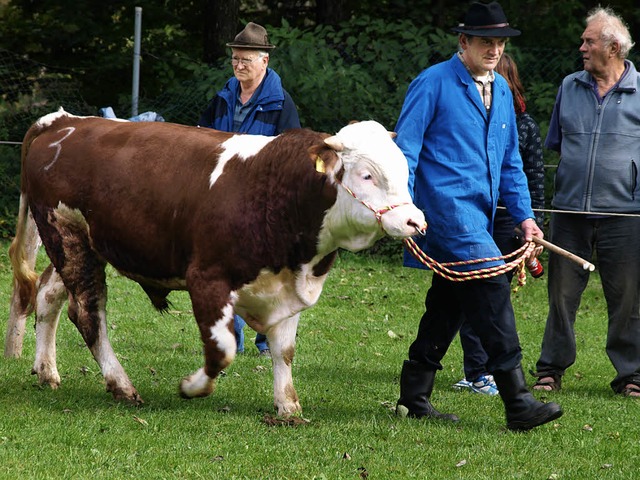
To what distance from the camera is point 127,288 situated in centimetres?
1115

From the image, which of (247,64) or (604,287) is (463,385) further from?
(247,64)

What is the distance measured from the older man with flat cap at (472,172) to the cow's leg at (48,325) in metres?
2.44

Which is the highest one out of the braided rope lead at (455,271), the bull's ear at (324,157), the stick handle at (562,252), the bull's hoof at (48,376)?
the bull's ear at (324,157)

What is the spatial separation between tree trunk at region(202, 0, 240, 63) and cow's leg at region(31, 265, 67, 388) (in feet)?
30.5

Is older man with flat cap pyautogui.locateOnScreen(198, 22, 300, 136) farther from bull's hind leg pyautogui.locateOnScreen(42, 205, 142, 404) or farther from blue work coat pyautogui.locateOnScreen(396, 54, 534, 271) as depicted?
blue work coat pyautogui.locateOnScreen(396, 54, 534, 271)

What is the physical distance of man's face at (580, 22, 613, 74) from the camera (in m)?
7.47

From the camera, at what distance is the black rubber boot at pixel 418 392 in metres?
6.39

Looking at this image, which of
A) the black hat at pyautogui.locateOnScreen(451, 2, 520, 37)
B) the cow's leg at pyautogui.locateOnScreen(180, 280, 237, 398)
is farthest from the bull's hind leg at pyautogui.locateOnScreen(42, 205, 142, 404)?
the black hat at pyautogui.locateOnScreen(451, 2, 520, 37)

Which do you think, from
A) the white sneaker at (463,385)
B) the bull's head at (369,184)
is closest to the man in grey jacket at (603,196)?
the white sneaker at (463,385)

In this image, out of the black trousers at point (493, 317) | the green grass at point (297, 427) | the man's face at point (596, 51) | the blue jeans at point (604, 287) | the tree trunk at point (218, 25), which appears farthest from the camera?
the tree trunk at point (218, 25)

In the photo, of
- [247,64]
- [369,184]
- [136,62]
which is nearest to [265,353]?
[247,64]

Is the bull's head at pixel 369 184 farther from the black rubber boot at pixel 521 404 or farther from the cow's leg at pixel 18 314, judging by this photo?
the cow's leg at pixel 18 314

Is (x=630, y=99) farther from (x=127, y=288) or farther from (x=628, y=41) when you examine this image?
(x=127, y=288)

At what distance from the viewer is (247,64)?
763 centimetres
